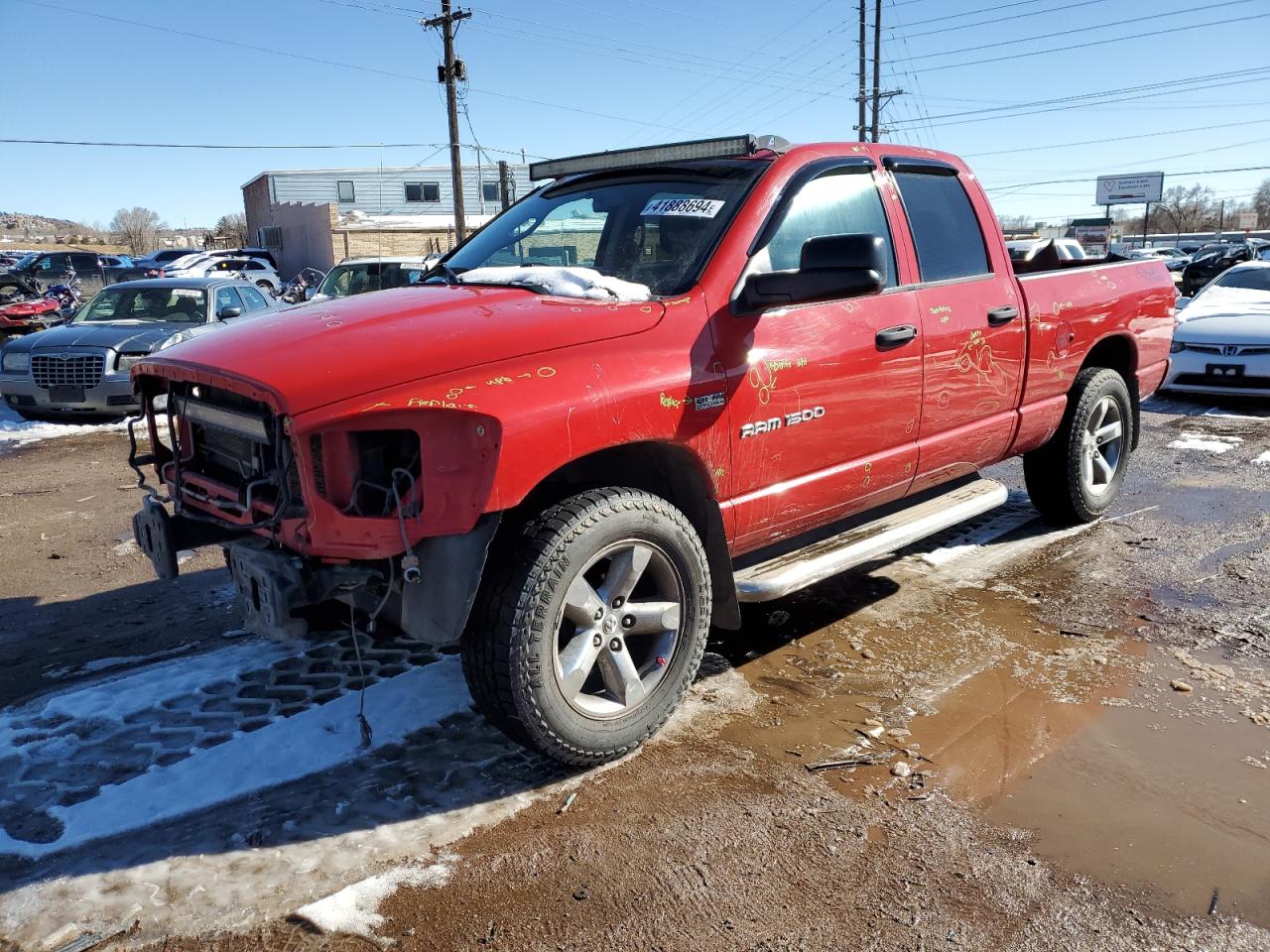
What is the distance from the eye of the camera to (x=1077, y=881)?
259 cm

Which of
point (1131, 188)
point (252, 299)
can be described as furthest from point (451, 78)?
point (1131, 188)

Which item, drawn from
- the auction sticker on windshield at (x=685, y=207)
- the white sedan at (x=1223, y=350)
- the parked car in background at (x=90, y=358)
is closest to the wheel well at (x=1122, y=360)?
the auction sticker on windshield at (x=685, y=207)

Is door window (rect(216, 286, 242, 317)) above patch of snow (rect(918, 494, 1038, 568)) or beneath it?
above

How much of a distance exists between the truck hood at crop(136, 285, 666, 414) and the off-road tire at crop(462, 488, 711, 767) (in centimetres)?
54

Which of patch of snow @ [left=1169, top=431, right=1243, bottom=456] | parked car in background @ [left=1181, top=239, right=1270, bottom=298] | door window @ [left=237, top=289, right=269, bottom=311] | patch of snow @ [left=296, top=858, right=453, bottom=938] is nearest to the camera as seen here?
patch of snow @ [left=296, top=858, right=453, bottom=938]

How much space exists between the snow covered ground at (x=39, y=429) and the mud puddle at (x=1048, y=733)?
8.20 meters

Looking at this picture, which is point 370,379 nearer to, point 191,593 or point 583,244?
point 583,244

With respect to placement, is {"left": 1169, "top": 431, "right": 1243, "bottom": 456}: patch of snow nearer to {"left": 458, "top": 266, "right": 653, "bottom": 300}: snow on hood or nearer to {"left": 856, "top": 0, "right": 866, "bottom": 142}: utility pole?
{"left": 458, "top": 266, "right": 653, "bottom": 300}: snow on hood

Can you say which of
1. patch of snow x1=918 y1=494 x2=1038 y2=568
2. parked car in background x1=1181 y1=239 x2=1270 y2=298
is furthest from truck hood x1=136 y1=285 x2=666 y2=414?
parked car in background x1=1181 y1=239 x2=1270 y2=298

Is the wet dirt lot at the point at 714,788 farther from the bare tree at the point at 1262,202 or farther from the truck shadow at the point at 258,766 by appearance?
the bare tree at the point at 1262,202

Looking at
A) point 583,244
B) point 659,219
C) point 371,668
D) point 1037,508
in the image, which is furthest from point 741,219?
point 1037,508

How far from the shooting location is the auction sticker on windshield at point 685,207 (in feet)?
11.8

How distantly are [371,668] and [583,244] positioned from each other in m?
1.97

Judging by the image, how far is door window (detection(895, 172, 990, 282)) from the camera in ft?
14.0
